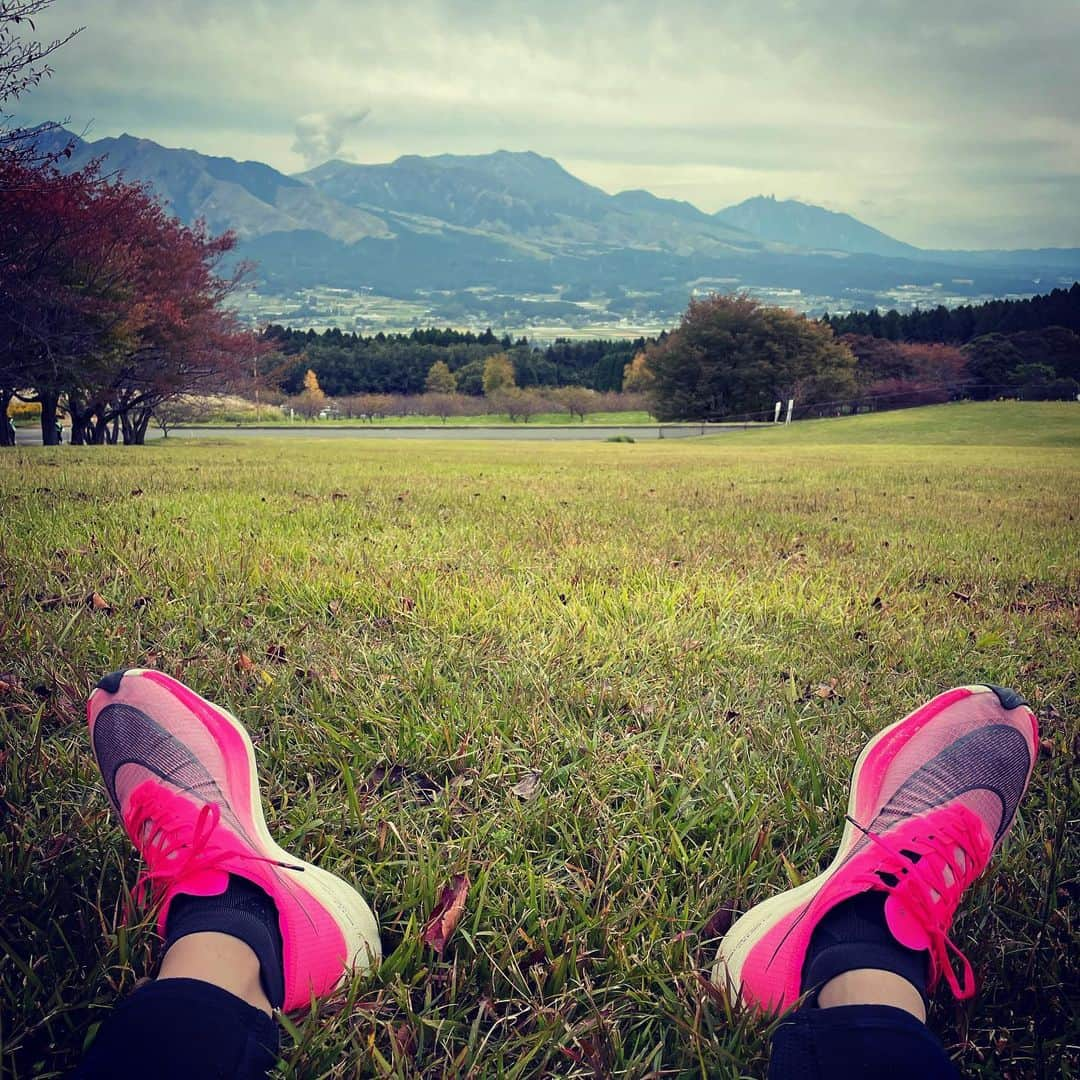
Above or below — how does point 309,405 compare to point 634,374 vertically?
below

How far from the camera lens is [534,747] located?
5.61 feet

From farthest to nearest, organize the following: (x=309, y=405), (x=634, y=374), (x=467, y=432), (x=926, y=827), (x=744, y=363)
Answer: (x=634, y=374) → (x=309, y=405) → (x=744, y=363) → (x=467, y=432) → (x=926, y=827)

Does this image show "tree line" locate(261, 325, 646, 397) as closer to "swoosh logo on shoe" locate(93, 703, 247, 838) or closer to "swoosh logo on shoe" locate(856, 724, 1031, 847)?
"swoosh logo on shoe" locate(93, 703, 247, 838)

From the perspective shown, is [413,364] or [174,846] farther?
[413,364]

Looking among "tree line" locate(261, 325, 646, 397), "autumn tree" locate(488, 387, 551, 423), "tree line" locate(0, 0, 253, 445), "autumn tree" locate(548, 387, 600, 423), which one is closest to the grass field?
"tree line" locate(0, 0, 253, 445)

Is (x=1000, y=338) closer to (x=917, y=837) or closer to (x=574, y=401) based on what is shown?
(x=574, y=401)

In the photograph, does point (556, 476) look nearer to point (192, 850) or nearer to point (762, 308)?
point (192, 850)

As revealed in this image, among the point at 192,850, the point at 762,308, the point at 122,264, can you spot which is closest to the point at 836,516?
the point at 192,850

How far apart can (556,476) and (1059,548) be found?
5175 millimetres

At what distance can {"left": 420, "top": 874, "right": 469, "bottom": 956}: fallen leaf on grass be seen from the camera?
1146mm

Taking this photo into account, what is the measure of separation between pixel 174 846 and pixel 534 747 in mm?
804

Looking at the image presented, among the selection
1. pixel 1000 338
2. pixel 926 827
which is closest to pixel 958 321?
pixel 1000 338

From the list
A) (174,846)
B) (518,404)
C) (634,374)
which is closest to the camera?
(174,846)

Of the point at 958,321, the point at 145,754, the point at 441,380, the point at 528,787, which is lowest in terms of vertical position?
the point at 528,787
